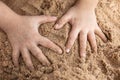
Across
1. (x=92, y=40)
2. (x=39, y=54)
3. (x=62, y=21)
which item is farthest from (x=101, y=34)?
(x=39, y=54)

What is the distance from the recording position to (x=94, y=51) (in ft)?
4.59

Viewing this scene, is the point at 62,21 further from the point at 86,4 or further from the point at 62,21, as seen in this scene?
the point at 86,4

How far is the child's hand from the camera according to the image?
1.34 meters

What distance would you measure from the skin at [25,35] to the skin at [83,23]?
0.07 metres

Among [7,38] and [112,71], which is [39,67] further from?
[112,71]

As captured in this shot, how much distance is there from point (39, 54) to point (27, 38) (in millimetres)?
91

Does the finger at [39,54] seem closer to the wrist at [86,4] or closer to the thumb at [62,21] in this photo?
the thumb at [62,21]

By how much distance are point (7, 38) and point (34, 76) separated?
21 cm

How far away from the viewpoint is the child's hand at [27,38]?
4.41ft

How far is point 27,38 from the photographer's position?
4.49 feet

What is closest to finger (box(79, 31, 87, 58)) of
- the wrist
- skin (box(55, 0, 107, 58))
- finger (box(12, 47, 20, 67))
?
skin (box(55, 0, 107, 58))

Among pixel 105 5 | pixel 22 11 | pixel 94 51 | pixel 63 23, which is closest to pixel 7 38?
pixel 22 11

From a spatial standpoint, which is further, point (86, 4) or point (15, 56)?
point (86, 4)

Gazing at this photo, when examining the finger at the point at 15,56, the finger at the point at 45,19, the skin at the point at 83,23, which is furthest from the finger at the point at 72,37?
the finger at the point at 15,56
